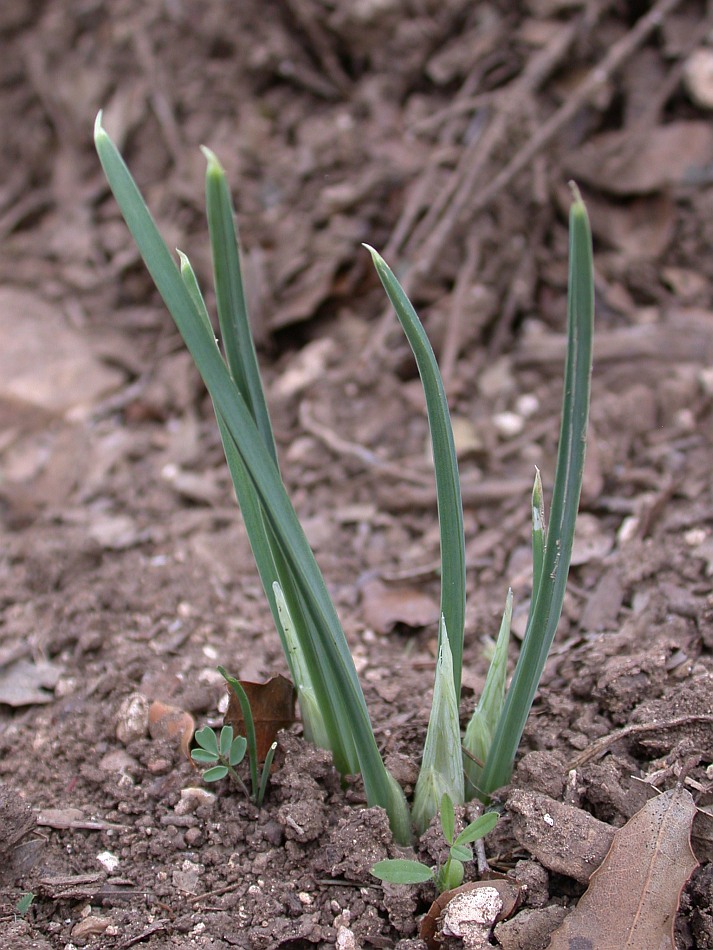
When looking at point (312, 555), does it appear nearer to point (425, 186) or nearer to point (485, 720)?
point (485, 720)

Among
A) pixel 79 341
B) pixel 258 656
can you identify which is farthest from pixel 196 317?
pixel 79 341

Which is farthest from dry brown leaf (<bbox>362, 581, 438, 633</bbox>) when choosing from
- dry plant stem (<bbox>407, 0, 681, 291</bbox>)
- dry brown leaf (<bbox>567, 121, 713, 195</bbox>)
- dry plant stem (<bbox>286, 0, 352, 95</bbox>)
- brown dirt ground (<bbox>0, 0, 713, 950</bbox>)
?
dry plant stem (<bbox>286, 0, 352, 95</bbox>)

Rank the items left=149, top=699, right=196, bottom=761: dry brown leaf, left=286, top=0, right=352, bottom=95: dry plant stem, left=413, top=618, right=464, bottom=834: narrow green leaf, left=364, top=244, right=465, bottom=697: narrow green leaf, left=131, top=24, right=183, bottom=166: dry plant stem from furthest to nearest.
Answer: left=131, top=24, right=183, bottom=166: dry plant stem, left=286, top=0, right=352, bottom=95: dry plant stem, left=149, top=699, right=196, bottom=761: dry brown leaf, left=413, top=618, right=464, bottom=834: narrow green leaf, left=364, top=244, right=465, bottom=697: narrow green leaf

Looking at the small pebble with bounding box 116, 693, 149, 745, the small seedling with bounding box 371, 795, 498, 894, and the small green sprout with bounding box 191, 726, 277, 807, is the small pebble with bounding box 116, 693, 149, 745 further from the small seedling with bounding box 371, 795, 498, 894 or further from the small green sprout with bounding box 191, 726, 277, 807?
the small seedling with bounding box 371, 795, 498, 894

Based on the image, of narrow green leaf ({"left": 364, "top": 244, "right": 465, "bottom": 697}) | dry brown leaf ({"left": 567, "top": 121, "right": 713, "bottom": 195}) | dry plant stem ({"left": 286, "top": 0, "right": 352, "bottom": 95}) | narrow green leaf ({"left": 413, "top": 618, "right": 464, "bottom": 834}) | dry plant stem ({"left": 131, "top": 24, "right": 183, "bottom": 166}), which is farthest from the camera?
dry plant stem ({"left": 131, "top": 24, "right": 183, "bottom": 166})

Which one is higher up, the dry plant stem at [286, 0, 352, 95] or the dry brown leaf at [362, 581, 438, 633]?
the dry plant stem at [286, 0, 352, 95]

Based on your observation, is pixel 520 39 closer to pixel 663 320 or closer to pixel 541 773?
pixel 663 320

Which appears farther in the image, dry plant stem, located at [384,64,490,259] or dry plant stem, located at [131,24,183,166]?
dry plant stem, located at [131,24,183,166]

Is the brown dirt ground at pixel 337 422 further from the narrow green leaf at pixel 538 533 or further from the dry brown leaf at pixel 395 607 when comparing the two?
the narrow green leaf at pixel 538 533
